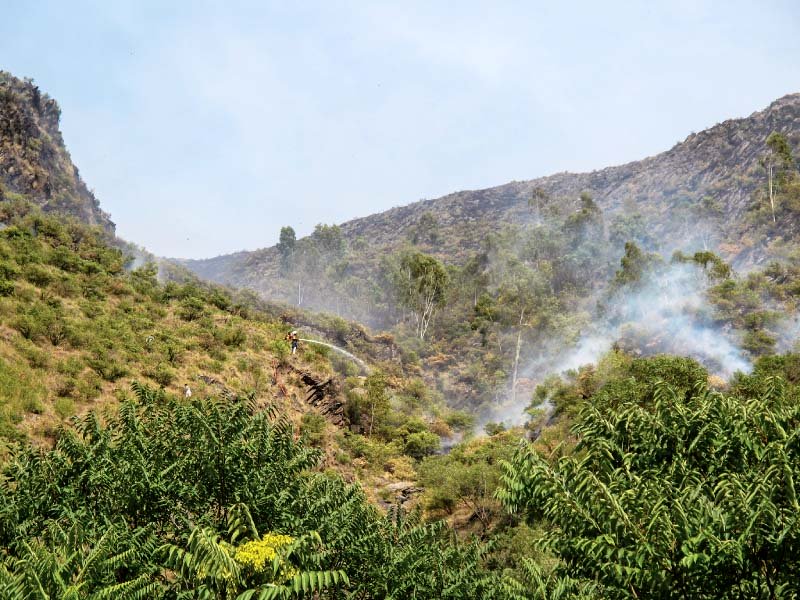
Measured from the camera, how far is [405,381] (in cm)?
6316

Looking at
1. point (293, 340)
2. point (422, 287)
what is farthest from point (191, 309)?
point (422, 287)

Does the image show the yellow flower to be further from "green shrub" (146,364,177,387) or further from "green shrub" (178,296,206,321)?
"green shrub" (178,296,206,321)

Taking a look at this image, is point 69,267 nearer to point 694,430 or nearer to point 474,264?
point 694,430

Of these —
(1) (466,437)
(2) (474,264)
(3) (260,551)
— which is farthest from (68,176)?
(3) (260,551)

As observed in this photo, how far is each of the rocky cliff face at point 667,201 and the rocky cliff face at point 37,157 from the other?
50.5 metres

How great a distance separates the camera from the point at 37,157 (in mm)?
79562

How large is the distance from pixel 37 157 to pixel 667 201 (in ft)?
444

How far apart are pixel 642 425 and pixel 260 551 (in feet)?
20.0

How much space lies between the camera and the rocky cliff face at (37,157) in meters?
70.8

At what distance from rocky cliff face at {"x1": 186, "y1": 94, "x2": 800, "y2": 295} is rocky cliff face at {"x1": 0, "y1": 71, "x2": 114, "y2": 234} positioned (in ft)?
166

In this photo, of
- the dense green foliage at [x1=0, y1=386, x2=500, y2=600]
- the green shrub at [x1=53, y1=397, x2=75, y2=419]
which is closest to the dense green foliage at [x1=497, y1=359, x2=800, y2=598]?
the dense green foliage at [x1=0, y1=386, x2=500, y2=600]

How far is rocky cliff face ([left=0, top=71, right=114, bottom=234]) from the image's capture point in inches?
2785

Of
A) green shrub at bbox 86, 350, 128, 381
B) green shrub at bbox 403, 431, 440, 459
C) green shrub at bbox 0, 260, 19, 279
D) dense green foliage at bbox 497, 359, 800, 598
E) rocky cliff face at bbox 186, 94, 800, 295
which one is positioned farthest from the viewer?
rocky cliff face at bbox 186, 94, 800, 295

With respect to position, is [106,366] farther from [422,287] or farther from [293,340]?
[422,287]
